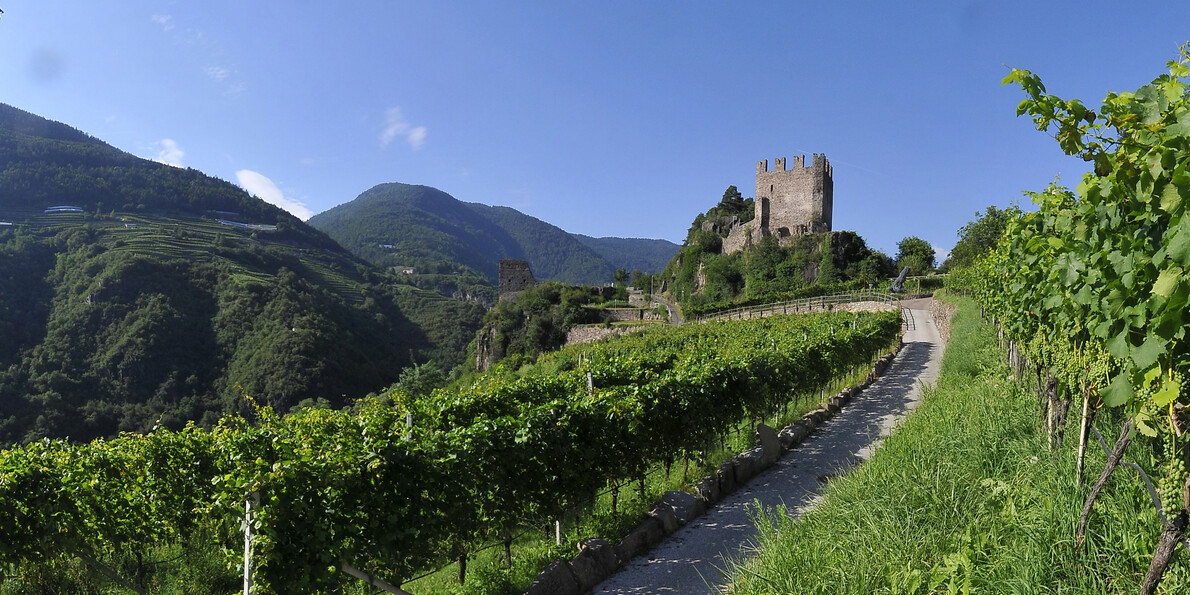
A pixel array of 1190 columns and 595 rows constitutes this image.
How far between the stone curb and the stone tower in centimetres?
5060

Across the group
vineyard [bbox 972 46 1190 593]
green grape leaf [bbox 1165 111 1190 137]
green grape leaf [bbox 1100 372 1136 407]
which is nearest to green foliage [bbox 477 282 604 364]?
vineyard [bbox 972 46 1190 593]

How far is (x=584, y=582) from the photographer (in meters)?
5.00

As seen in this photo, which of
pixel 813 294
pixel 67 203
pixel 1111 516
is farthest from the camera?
pixel 67 203

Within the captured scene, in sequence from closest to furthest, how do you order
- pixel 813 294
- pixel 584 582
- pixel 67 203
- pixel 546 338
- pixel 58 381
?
pixel 584 582, pixel 813 294, pixel 58 381, pixel 546 338, pixel 67 203

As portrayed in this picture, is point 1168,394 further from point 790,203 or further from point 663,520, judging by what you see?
point 790,203

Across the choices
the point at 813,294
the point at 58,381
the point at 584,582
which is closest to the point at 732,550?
the point at 584,582

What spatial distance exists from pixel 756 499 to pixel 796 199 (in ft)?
192

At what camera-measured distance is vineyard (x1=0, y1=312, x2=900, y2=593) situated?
3.91 meters

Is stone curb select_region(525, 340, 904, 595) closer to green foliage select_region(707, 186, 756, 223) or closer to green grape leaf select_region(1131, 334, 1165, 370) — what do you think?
green grape leaf select_region(1131, 334, 1165, 370)

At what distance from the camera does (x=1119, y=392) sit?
7.25 feet

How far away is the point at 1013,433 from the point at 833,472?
2.50 m

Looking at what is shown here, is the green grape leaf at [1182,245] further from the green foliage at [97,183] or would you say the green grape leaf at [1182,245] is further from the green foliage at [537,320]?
the green foliage at [97,183]

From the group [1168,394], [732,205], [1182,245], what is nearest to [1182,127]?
[1182,245]

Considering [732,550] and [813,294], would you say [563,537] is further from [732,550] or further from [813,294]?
[813,294]
